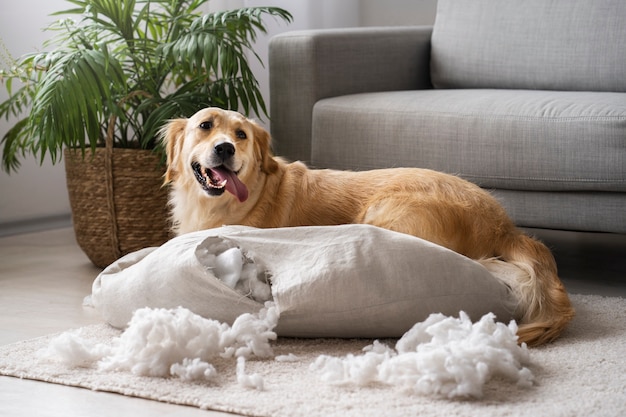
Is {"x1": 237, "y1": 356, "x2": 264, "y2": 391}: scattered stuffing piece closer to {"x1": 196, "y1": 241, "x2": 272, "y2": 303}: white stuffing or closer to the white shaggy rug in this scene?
the white shaggy rug

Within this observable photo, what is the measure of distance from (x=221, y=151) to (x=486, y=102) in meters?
0.90

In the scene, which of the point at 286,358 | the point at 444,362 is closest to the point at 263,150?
the point at 286,358

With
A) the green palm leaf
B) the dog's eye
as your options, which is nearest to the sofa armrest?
the green palm leaf

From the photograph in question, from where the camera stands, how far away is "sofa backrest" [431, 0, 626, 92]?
3.17 metres

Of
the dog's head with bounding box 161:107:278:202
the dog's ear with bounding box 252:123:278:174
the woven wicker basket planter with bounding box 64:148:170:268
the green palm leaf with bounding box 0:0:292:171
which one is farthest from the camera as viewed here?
the woven wicker basket planter with bounding box 64:148:170:268

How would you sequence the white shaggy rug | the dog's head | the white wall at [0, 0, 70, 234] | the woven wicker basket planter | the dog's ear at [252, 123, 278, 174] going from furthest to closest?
1. the white wall at [0, 0, 70, 234]
2. the woven wicker basket planter
3. the dog's ear at [252, 123, 278, 174]
4. the dog's head
5. the white shaggy rug

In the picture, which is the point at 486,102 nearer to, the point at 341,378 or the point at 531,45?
the point at 531,45

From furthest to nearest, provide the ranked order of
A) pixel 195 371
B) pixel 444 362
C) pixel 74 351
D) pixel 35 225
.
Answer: pixel 35 225, pixel 74 351, pixel 195 371, pixel 444 362

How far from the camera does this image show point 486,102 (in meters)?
2.80

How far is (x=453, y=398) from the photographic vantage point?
1.59m

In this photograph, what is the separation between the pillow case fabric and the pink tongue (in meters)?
0.36

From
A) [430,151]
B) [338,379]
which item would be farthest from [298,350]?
[430,151]

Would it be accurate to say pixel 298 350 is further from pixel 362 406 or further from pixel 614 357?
pixel 614 357

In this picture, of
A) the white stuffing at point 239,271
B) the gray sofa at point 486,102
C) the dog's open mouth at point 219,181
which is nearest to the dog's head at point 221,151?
the dog's open mouth at point 219,181
